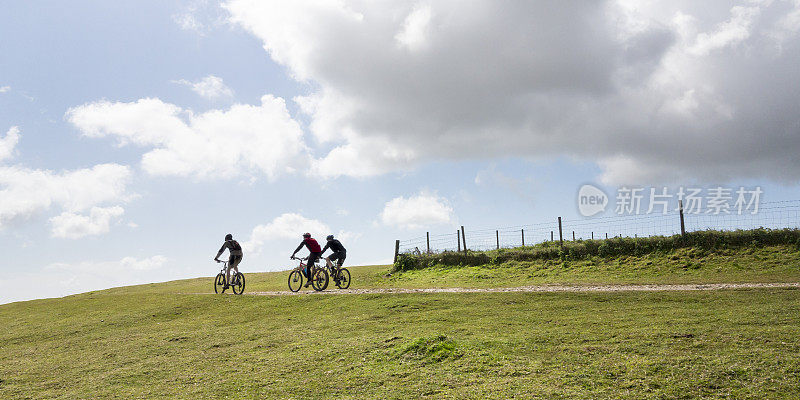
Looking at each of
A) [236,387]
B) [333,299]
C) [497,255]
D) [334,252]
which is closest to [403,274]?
[497,255]

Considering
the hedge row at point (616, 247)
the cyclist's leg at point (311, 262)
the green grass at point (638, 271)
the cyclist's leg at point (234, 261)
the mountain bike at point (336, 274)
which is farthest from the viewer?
the hedge row at point (616, 247)

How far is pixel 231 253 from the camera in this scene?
20.4 m

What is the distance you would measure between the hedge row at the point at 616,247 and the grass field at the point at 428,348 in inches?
210

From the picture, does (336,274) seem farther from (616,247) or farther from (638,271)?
(616,247)

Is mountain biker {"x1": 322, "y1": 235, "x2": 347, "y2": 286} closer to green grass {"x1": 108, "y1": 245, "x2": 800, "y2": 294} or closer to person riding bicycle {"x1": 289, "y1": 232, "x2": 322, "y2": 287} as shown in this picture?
person riding bicycle {"x1": 289, "y1": 232, "x2": 322, "y2": 287}

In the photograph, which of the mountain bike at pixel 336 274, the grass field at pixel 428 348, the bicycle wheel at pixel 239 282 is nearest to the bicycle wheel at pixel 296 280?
the mountain bike at pixel 336 274

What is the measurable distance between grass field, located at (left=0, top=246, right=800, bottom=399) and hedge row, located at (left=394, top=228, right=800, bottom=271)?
5.33m

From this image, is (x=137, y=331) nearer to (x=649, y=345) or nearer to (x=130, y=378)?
(x=130, y=378)

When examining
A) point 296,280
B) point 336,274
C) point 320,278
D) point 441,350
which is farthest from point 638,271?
point 441,350

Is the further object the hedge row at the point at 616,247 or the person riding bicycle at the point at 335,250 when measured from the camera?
the hedge row at the point at 616,247

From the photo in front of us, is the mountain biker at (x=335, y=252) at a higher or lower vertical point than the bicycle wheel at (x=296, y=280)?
higher

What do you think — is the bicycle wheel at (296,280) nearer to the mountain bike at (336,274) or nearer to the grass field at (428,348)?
the mountain bike at (336,274)

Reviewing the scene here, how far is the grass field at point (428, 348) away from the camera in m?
6.27

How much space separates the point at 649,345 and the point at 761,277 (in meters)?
13.3
